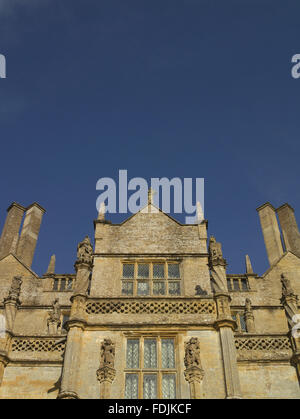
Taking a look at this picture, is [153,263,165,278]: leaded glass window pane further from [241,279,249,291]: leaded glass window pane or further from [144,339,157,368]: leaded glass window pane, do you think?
[241,279,249,291]: leaded glass window pane

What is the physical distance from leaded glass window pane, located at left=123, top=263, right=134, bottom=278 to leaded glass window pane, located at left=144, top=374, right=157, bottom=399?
3.89 meters

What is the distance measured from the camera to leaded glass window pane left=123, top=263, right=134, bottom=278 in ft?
55.6

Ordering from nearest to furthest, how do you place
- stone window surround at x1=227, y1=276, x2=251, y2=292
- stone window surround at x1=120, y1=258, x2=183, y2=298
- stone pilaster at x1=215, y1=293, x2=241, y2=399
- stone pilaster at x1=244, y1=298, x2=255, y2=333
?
stone pilaster at x1=215, y1=293, x2=241, y2=399, stone window surround at x1=120, y1=258, x2=183, y2=298, stone pilaster at x1=244, y1=298, x2=255, y2=333, stone window surround at x1=227, y1=276, x2=251, y2=292

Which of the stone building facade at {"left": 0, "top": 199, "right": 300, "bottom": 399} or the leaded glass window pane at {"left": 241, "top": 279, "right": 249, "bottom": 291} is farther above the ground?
the leaded glass window pane at {"left": 241, "top": 279, "right": 249, "bottom": 291}

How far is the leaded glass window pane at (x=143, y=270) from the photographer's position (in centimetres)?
1696

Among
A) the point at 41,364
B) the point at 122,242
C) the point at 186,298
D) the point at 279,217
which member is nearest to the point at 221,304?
the point at 186,298

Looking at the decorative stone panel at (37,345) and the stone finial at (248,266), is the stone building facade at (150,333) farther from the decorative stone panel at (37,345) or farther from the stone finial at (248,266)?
the stone finial at (248,266)

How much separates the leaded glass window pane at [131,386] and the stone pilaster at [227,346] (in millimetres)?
2418

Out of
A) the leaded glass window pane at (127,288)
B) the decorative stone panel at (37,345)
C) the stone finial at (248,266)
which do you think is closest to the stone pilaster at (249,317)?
the stone finial at (248,266)

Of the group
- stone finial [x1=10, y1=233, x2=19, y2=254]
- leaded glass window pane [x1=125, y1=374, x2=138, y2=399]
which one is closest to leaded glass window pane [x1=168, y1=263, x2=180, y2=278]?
leaded glass window pane [x1=125, y1=374, x2=138, y2=399]

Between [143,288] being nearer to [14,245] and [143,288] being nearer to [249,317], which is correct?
[249,317]

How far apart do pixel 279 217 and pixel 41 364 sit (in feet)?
50.8

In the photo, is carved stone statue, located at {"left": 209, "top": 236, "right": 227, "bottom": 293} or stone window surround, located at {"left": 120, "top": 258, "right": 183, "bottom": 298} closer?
carved stone statue, located at {"left": 209, "top": 236, "right": 227, "bottom": 293}

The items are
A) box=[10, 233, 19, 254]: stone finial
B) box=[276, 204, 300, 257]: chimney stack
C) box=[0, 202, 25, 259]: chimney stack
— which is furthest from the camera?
box=[276, 204, 300, 257]: chimney stack
